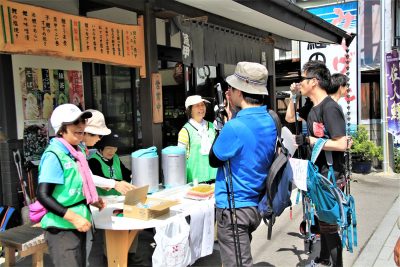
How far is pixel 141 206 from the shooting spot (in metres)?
3.51

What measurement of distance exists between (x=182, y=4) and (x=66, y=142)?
144 inches

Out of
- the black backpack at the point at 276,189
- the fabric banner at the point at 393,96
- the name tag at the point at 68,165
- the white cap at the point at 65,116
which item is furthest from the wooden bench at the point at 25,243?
the fabric banner at the point at 393,96

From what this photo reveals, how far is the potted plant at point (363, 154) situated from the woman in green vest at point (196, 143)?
21.3ft

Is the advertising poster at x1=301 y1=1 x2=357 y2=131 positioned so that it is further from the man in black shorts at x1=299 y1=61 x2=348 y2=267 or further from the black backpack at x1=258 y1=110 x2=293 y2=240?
the black backpack at x1=258 y1=110 x2=293 y2=240

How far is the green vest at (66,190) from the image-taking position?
8.69ft

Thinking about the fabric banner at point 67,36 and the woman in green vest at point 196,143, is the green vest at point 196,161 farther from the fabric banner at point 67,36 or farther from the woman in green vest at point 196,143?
the fabric banner at point 67,36

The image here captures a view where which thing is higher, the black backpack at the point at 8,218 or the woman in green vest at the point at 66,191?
the woman in green vest at the point at 66,191

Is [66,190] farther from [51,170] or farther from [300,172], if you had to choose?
[300,172]

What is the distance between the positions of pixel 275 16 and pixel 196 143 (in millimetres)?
3134

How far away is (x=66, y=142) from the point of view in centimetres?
275

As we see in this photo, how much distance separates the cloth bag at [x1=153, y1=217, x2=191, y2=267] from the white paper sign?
3.84ft

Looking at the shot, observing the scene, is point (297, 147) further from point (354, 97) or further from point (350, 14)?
point (350, 14)

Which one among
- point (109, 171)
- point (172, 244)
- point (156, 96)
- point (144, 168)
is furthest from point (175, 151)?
point (172, 244)

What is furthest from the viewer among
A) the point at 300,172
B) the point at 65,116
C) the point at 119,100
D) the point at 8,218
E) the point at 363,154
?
the point at 363,154
